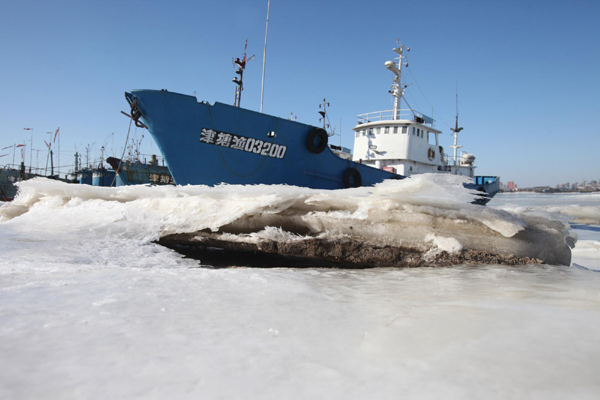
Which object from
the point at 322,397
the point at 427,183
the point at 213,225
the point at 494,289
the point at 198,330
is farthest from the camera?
the point at 427,183

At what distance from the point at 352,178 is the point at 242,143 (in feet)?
10.8

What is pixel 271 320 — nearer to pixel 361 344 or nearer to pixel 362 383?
pixel 361 344

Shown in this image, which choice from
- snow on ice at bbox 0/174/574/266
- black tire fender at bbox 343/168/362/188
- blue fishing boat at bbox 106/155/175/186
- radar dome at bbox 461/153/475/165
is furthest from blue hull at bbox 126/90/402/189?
blue fishing boat at bbox 106/155/175/186

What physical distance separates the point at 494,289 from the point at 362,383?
1.14m

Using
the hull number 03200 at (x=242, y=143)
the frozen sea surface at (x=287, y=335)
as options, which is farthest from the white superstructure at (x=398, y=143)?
the frozen sea surface at (x=287, y=335)

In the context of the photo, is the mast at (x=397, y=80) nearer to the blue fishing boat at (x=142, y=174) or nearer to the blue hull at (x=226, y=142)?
the blue hull at (x=226, y=142)

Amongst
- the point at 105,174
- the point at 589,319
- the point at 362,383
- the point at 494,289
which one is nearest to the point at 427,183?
the point at 494,289

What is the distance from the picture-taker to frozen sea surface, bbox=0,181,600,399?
698 mm

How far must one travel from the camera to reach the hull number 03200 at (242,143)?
24.7 ft

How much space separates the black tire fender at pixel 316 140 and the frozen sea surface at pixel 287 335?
6797mm

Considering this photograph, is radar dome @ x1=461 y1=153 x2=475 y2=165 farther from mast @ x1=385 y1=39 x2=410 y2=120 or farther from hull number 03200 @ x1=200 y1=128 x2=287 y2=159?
hull number 03200 @ x1=200 y1=128 x2=287 y2=159

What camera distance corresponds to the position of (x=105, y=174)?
73.3ft

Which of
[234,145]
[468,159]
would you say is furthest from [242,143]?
[468,159]

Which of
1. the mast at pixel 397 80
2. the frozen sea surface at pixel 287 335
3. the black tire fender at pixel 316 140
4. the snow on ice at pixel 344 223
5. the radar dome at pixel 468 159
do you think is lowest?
the frozen sea surface at pixel 287 335
